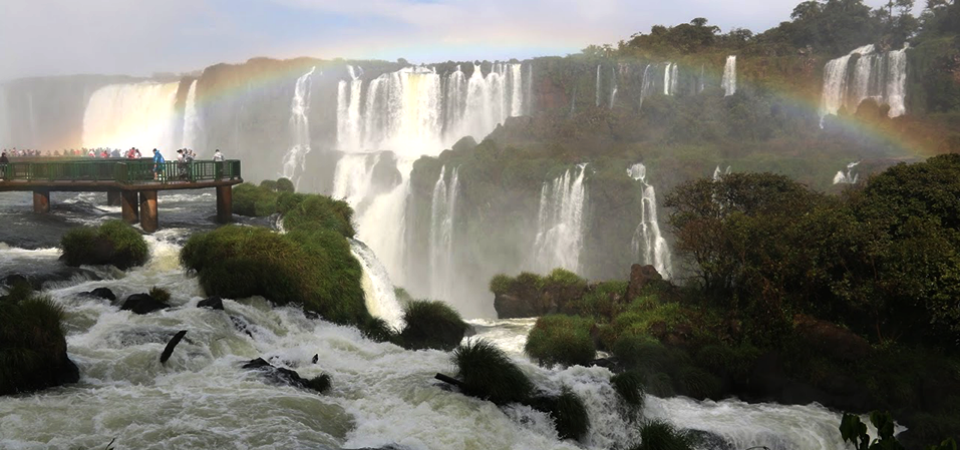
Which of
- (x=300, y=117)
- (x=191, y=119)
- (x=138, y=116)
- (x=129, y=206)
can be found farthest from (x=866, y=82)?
(x=138, y=116)

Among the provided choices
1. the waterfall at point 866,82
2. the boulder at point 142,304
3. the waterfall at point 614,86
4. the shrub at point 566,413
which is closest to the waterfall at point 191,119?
the waterfall at point 614,86

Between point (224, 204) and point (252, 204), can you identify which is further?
point (252, 204)

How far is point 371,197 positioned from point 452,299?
1090 cm

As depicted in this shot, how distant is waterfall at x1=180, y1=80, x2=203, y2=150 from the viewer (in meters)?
72.7

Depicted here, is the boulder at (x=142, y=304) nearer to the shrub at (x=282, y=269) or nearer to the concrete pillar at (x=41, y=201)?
the shrub at (x=282, y=269)

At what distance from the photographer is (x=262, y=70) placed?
7488 cm

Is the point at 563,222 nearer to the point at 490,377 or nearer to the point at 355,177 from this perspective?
the point at 355,177

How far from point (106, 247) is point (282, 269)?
482 cm

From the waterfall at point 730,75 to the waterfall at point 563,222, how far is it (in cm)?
2187

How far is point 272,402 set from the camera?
38.9 feet

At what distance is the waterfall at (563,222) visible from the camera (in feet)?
139

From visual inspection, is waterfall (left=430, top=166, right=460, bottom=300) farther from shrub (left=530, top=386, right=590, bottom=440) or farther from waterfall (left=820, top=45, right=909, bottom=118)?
shrub (left=530, top=386, right=590, bottom=440)

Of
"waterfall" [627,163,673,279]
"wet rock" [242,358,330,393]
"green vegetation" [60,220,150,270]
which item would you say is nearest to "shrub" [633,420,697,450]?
"wet rock" [242,358,330,393]

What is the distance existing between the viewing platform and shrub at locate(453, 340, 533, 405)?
16.0m
